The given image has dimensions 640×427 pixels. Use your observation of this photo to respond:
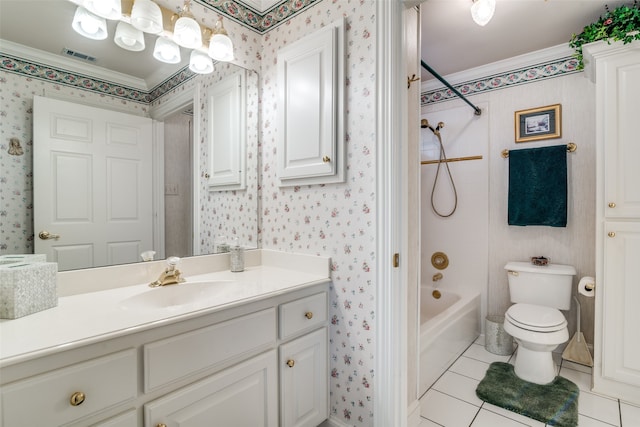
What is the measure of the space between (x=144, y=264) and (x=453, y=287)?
258cm

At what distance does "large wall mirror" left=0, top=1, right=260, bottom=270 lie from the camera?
1107mm

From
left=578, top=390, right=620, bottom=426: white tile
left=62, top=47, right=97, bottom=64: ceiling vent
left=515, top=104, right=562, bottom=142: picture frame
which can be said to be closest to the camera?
left=62, top=47, right=97, bottom=64: ceiling vent

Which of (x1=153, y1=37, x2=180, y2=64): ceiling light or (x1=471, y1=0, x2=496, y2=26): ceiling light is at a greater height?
(x1=471, y1=0, x2=496, y2=26): ceiling light

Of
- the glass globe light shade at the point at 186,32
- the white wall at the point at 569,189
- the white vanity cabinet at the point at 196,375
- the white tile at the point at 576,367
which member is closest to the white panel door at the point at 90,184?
the glass globe light shade at the point at 186,32

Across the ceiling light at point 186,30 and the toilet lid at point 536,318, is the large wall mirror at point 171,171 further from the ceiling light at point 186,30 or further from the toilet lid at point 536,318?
the toilet lid at point 536,318

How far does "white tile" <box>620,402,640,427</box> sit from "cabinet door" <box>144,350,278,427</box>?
1894mm

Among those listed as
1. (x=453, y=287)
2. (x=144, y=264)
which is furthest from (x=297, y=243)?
(x=453, y=287)

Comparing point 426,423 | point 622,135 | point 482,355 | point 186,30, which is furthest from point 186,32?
point 482,355

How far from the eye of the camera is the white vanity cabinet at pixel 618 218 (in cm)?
176

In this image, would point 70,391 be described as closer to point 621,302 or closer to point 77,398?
point 77,398

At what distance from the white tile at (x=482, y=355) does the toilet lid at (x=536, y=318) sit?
44 cm

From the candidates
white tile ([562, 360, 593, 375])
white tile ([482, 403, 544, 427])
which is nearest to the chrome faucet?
white tile ([482, 403, 544, 427])

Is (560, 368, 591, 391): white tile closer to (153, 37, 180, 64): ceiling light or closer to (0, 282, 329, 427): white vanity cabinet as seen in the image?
(0, 282, 329, 427): white vanity cabinet

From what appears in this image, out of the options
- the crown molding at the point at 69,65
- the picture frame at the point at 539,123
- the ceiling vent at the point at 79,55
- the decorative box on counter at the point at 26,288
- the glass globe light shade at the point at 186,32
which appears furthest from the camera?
the picture frame at the point at 539,123
